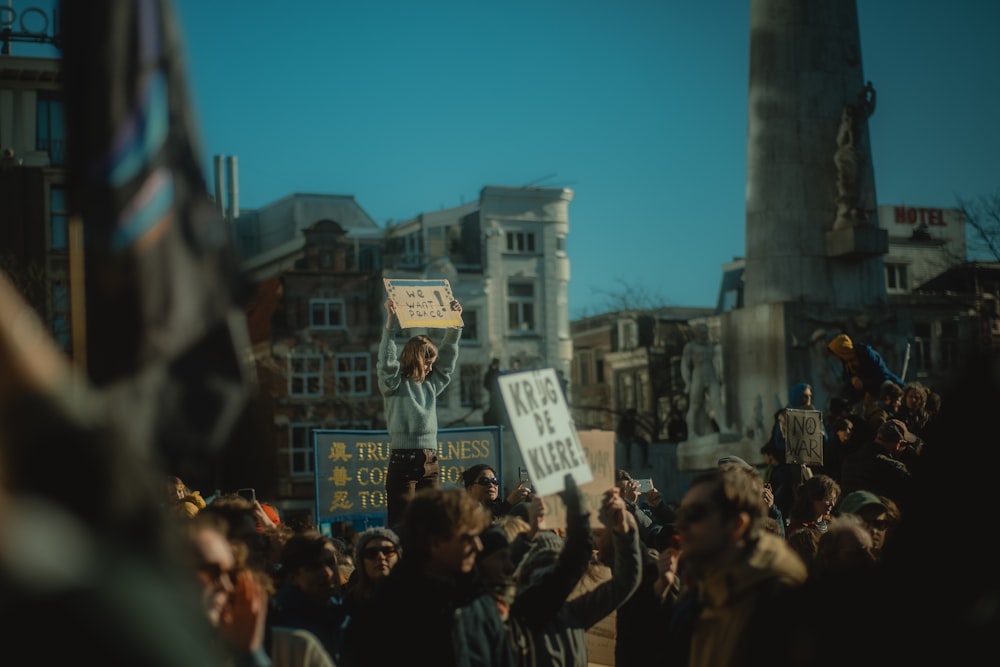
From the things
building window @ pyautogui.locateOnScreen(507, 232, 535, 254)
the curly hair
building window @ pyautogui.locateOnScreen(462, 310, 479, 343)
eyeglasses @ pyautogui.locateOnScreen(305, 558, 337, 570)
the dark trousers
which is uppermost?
building window @ pyautogui.locateOnScreen(507, 232, 535, 254)

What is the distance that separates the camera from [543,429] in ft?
20.2

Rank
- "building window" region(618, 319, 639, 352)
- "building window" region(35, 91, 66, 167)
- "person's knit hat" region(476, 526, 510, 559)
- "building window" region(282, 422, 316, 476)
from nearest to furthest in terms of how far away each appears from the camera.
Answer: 1. "person's knit hat" region(476, 526, 510, 559)
2. "building window" region(35, 91, 66, 167)
3. "building window" region(282, 422, 316, 476)
4. "building window" region(618, 319, 639, 352)

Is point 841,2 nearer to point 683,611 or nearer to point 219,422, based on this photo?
point 683,611

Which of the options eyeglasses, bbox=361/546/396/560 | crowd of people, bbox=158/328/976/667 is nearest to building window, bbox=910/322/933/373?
crowd of people, bbox=158/328/976/667

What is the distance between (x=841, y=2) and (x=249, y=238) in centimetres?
5333

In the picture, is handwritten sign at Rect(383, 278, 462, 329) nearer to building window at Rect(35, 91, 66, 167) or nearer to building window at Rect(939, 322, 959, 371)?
building window at Rect(35, 91, 66, 167)

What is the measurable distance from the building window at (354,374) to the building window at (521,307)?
27.4 feet

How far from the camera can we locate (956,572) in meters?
3.67

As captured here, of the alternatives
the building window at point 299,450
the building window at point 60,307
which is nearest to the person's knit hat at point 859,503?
the building window at point 60,307

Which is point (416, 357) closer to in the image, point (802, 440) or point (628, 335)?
point (802, 440)

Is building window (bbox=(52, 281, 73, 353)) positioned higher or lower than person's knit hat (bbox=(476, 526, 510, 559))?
higher

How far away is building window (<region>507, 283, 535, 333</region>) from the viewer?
6550 centimetres

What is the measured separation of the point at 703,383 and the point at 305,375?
35.4 metres

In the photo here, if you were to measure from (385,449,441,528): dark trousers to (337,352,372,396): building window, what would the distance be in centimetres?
4884
